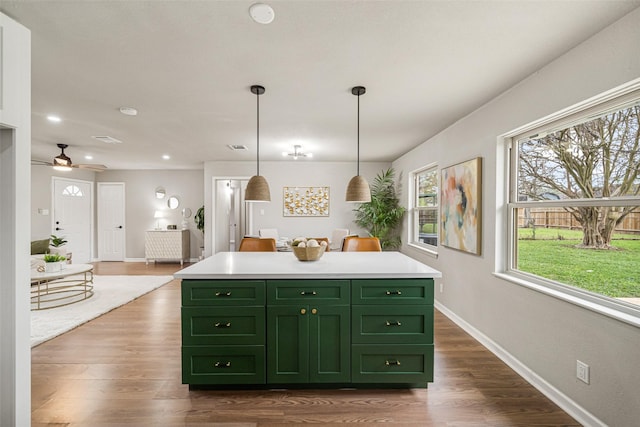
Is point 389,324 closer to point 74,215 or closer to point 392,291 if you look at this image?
point 392,291

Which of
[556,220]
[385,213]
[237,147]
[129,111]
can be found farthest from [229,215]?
[556,220]

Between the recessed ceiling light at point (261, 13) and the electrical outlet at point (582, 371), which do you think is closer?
the recessed ceiling light at point (261, 13)

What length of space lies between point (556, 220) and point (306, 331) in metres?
2.01

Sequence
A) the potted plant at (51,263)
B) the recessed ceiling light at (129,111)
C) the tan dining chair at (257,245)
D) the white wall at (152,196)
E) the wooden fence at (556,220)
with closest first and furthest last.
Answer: the wooden fence at (556,220), the recessed ceiling light at (129,111), the tan dining chair at (257,245), the potted plant at (51,263), the white wall at (152,196)

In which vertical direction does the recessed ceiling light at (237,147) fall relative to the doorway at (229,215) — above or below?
above

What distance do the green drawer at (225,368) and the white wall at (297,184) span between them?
14.4ft

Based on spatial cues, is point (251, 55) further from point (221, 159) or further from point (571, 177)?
point (221, 159)

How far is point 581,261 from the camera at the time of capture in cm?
203

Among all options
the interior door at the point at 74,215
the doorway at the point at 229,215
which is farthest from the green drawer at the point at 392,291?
the interior door at the point at 74,215

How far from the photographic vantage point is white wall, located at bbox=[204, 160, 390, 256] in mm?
6391

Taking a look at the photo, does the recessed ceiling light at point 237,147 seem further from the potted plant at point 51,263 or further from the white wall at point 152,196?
the white wall at point 152,196

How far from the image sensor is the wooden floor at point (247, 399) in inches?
74.5

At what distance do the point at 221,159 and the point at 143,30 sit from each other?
177 inches

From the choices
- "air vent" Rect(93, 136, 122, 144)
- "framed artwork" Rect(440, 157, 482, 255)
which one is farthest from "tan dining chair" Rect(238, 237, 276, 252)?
"air vent" Rect(93, 136, 122, 144)
